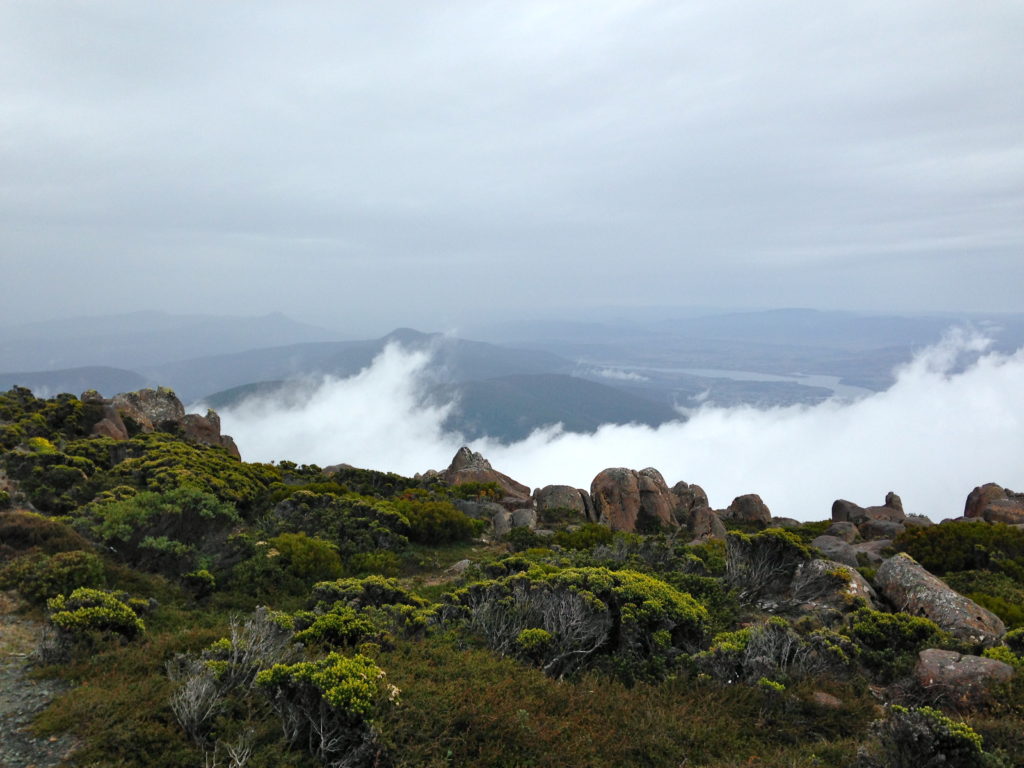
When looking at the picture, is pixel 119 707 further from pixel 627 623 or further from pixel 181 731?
pixel 627 623

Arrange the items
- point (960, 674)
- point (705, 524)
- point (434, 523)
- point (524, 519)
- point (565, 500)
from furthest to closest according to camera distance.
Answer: point (565, 500) → point (705, 524) → point (524, 519) → point (434, 523) → point (960, 674)

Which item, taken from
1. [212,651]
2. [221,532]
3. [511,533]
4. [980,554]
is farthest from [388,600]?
[980,554]

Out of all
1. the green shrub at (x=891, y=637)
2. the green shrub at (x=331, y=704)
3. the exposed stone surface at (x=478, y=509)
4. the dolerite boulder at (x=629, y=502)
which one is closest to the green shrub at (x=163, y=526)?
the green shrub at (x=331, y=704)

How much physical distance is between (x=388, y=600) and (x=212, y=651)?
14.9 feet

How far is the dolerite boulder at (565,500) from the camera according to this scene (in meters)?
32.8

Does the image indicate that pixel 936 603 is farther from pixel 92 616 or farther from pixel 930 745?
pixel 92 616

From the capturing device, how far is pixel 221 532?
18.2 m

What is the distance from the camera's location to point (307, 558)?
1584 cm

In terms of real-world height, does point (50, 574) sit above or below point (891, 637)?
above

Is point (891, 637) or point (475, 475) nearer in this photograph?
point (891, 637)

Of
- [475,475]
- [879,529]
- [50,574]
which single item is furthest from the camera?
[475,475]

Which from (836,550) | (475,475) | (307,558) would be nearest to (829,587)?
(836,550)

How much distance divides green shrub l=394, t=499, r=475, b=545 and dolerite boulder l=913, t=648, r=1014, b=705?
15.8 m

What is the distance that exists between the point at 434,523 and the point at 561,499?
13.4 m
